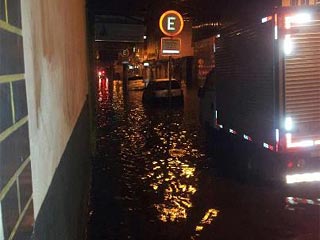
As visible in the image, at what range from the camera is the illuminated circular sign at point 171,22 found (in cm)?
1541

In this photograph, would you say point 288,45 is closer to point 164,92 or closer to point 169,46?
point 169,46

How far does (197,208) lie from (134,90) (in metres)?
41.8

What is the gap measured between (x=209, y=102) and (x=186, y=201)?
18.5ft

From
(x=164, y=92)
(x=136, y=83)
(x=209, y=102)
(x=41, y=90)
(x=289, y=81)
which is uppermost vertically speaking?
(x=41, y=90)

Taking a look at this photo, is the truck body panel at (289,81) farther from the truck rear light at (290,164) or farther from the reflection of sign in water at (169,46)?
the reflection of sign in water at (169,46)

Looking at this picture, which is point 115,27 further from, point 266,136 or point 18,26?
point 18,26

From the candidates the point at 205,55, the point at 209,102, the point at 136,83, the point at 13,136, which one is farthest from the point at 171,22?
the point at 136,83

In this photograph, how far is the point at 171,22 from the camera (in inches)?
614

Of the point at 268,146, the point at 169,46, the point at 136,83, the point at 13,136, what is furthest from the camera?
the point at 136,83

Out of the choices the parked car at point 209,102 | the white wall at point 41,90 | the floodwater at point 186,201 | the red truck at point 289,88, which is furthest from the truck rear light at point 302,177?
the white wall at point 41,90

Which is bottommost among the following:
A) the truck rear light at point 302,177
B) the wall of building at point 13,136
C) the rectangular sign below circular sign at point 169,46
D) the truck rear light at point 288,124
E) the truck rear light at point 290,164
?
the truck rear light at point 302,177

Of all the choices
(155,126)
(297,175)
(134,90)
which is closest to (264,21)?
(297,175)

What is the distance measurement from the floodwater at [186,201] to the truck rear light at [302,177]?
0.71ft

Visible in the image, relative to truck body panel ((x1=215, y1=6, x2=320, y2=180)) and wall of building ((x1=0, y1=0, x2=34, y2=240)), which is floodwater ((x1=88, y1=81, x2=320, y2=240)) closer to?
truck body panel ((x1=215, y1=6, x2=320, y2=180))
